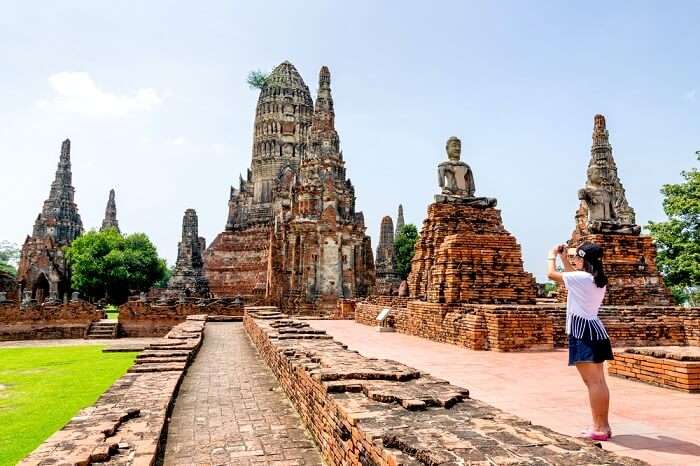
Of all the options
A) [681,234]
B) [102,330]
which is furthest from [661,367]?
[102,330]

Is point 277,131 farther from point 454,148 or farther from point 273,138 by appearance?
point 454,148

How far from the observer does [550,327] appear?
8.66 metres

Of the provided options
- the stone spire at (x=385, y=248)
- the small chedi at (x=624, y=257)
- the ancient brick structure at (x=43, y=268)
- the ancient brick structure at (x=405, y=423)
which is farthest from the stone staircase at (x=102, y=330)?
the stone spire at (x=385, y=248)

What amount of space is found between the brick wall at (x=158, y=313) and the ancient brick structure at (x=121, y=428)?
2076 centimetres

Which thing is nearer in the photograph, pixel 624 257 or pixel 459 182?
pixel 624 257

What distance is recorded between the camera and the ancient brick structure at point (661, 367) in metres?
5.09

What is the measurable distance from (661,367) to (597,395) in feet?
7.83

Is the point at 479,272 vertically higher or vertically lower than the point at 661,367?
higher

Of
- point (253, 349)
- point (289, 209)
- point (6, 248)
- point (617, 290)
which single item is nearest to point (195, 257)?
point (289, 209)

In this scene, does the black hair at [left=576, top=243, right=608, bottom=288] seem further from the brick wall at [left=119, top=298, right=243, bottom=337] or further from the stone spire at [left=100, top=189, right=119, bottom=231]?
the stone spire at [left=100, top=189, right=119, bottom=231]

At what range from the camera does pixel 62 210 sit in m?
58.9

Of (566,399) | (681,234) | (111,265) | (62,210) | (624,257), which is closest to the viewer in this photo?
(566,399)

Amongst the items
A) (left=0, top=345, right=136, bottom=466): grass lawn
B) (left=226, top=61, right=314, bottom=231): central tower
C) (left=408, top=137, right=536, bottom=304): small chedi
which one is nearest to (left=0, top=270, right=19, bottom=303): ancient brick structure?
(left=226, top=61, right=314, bottom=231): central tower

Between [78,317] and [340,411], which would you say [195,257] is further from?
[340,411]
